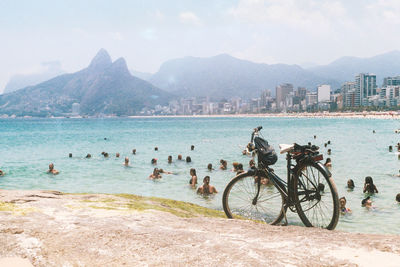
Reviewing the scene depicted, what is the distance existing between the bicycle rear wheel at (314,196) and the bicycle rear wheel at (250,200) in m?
0.39

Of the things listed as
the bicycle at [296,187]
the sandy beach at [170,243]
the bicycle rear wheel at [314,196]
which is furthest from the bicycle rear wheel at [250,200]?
the sandy beach at [170,243]

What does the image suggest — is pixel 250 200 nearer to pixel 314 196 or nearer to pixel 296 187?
pixel 296 187

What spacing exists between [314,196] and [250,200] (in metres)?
1.61

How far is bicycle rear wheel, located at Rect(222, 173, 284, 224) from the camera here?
6.34m

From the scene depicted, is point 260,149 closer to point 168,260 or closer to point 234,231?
point 234,231

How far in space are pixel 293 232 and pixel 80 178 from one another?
74.2ft

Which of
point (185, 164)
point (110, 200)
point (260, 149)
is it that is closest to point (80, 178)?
point (185, 164)

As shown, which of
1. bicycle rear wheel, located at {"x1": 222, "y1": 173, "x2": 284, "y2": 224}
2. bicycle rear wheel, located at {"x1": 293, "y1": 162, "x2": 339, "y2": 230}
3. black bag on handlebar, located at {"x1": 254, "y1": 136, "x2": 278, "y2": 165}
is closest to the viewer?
bicycle rear wheel, located at {"x1": 293, "y1": 162, "x2": 339, "y2": 230}

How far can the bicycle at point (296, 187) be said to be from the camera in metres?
5.42

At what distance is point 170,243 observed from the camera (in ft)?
12.9

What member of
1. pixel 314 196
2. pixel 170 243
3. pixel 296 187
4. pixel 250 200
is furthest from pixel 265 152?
pixel 170 243

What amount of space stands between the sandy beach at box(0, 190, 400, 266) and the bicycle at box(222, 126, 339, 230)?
88 cm

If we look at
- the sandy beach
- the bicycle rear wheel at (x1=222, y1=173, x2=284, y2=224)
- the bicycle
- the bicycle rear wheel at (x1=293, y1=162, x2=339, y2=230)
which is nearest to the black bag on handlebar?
the bicycle

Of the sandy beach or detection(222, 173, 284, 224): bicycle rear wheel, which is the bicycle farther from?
the sandy beach
